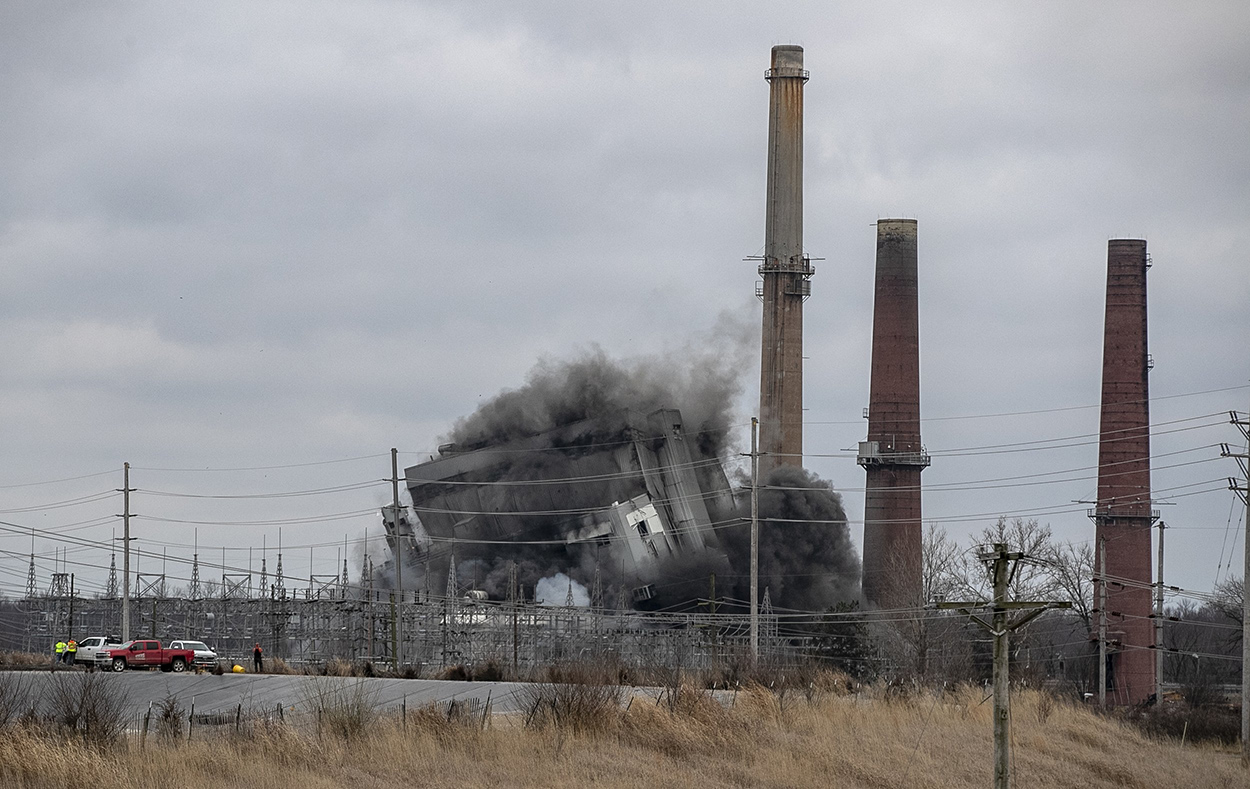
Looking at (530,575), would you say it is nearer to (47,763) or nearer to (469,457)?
(469,457)

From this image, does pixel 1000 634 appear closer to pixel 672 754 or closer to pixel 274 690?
pixel 672 754

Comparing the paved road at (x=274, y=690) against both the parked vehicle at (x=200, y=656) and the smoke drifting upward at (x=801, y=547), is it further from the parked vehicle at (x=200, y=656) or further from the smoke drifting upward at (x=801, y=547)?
the smoke drifting upward at (x=801, y=547)

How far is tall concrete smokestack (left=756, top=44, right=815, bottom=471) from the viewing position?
243 ft

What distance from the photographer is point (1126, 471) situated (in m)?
64.2

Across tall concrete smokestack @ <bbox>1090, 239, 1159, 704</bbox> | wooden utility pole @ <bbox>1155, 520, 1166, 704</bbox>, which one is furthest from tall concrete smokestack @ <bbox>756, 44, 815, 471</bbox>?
wooden utility pole @ <bbox>1155, 520, 1166, 704</bbox>

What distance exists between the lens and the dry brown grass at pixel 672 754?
20625mm

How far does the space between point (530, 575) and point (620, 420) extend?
390 inches

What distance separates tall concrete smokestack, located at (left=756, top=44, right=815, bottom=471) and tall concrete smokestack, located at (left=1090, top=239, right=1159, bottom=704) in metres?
16.3

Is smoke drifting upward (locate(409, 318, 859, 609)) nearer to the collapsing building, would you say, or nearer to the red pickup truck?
the collapsing building

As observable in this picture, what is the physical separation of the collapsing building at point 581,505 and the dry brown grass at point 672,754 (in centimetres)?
4136

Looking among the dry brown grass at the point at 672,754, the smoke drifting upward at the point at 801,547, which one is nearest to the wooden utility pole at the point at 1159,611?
the dry brown grass at the point at 672,754

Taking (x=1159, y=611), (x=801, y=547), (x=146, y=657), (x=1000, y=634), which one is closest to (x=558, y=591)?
(x=801, y=547)

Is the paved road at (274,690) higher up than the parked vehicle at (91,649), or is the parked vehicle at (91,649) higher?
the paved road at (274,690)

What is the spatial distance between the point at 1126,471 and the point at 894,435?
1175cm
